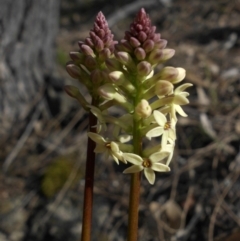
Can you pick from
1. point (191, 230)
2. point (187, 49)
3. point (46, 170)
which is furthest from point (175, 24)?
point (191, 230)

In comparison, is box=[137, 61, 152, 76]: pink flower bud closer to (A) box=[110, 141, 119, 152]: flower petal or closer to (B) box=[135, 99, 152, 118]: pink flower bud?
(B) box=[135, 99, 152, 118]: pink flower bud

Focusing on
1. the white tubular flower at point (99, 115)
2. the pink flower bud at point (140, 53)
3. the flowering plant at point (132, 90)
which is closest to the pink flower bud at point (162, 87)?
the flowering plant at point (132, 90)

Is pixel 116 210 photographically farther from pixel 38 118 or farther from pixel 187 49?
pixel 187 49

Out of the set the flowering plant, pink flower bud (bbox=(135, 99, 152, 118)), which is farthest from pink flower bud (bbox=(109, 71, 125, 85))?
pink flower bud (bbox=(135, 99, 152, 118))

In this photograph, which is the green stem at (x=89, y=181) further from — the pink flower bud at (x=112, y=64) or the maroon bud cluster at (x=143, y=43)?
the maroon bud cluster at (x=143, y=43)

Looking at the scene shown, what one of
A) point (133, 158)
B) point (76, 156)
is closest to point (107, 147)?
point (133, 158)
